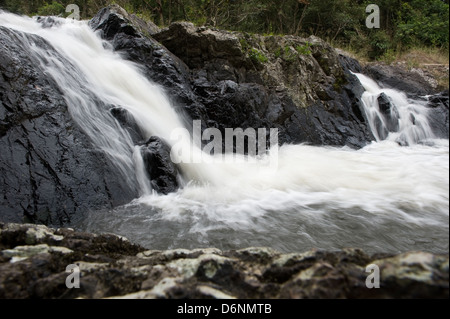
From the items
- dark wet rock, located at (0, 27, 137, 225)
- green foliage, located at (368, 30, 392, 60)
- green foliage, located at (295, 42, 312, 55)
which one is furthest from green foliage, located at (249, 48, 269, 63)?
green foliage, located at (368, 30, 392, 60)

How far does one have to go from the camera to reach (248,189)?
477 cm

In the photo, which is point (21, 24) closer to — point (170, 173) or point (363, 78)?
point (170, 173)

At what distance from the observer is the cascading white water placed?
10.2 ft

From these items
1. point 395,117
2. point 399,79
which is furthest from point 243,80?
point 399,79

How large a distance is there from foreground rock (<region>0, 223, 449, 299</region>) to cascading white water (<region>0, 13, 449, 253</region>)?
389 millimetres

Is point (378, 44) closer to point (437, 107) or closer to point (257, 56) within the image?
point (437, 107)

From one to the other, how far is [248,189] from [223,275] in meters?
3.25

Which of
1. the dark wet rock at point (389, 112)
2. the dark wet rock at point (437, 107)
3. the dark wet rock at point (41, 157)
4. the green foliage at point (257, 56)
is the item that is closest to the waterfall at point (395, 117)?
the dark wet rock at point (389, 112)

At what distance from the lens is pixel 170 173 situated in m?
4.70

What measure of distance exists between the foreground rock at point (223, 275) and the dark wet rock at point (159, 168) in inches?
103

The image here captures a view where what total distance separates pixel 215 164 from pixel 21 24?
17.6 ft

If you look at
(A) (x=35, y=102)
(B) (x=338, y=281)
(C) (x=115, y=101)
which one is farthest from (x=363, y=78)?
(B) (x=338, y=281)

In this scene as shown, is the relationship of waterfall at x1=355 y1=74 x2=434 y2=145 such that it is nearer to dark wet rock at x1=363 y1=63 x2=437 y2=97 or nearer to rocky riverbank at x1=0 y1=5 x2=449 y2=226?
rocky riverbank at x1=0 y1=5 x2=449 y2=226
